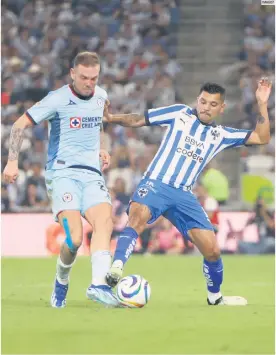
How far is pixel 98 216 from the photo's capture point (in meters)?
10.1

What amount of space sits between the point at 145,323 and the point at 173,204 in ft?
6.95

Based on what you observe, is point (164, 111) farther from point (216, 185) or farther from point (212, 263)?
point (216, 185)

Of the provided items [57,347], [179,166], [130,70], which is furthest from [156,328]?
[130,70]

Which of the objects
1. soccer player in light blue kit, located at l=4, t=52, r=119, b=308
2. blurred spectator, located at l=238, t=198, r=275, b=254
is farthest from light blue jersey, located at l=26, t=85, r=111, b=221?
blurred spectator, located at l=238, t=198, r=275, b=254

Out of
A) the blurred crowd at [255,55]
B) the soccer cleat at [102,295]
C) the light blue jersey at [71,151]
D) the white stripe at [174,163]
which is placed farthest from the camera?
the blurred crowd at [255,55]

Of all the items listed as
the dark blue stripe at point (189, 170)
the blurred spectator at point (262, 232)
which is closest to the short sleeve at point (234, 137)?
the dark blue stripe at point (189, 170)

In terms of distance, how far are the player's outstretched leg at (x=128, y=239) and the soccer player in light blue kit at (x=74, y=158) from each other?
120 mm

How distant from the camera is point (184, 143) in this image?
10.8 m

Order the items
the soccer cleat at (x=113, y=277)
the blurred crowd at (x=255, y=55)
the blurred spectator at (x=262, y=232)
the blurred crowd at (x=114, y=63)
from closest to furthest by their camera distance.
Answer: the soccer cleat at (x=113, y=277) → the blurred spectator at (x=262, y=232) → the blurred crowd at (x=114, y=63) → the blurred crowd at (x=255, y=55)

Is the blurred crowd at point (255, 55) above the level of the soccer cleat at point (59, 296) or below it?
above

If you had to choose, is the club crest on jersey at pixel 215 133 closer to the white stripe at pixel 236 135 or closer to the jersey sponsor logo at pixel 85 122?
the white stripe at pixel 236 135

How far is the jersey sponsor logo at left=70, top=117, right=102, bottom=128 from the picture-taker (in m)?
10.3

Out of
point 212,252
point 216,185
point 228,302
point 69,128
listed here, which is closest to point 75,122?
point 69,128

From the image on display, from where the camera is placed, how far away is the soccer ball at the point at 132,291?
9.78m
